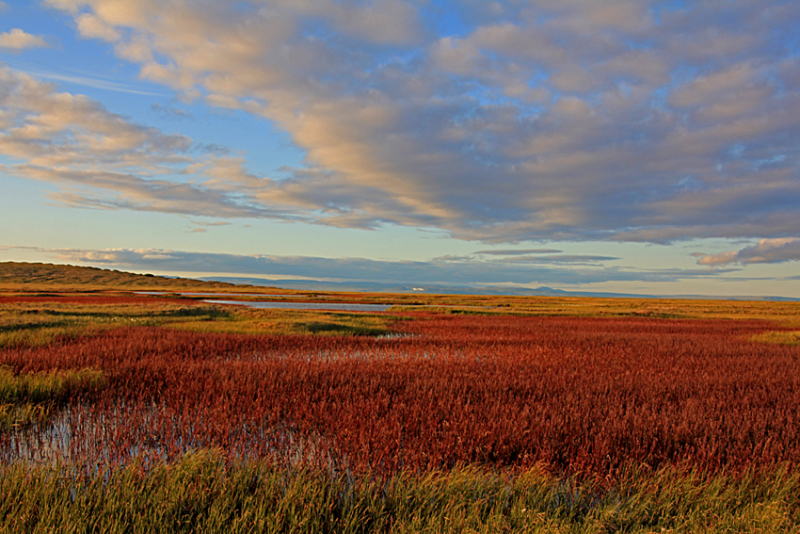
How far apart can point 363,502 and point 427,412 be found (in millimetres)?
2712

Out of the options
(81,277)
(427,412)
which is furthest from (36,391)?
(81,277)

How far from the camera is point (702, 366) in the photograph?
486 inches

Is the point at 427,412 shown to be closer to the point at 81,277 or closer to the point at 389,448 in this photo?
the point at 389,448

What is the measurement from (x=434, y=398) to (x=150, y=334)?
13.5 metres

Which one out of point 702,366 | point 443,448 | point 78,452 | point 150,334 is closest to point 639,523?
point 443,448

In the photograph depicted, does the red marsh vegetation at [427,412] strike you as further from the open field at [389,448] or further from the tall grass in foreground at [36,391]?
the tall grass in foreground at [36,391]

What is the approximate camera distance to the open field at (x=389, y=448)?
134 inches

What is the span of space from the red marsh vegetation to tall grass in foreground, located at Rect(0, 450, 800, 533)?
400 millimetres

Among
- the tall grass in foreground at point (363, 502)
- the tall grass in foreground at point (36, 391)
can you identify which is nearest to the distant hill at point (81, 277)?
the tall grass in foreground at point (36, 391)

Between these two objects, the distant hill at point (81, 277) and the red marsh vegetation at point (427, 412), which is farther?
the distant hill at point (81, 277)

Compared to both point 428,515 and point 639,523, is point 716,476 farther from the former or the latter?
point 428,515

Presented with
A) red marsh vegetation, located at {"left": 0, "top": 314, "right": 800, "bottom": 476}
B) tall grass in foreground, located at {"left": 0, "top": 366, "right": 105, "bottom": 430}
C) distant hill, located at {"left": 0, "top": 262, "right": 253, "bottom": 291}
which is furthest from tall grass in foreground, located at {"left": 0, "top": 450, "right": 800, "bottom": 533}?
distant hill, located at {"left": 0, "top": 262, "right": 253, "bottom": 291}

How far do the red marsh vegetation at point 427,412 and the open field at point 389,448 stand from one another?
4 centimetres

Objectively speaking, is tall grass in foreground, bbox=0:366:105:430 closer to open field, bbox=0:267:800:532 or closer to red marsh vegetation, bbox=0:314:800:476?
open field, bbox=0:267:800:532
